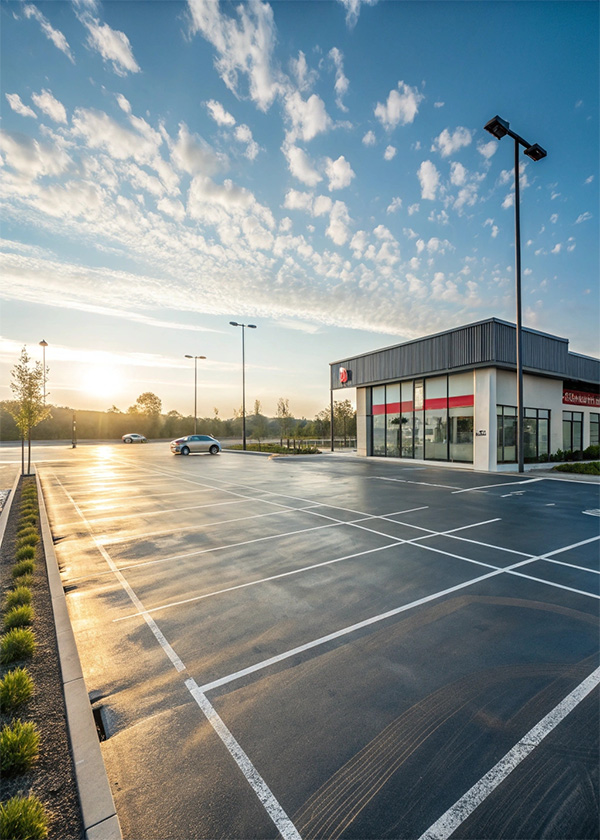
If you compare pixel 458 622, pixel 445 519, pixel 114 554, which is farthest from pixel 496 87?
pixel 114 554

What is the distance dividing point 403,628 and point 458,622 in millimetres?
650

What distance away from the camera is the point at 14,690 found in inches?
120

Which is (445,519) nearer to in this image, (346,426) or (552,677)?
(552,677)

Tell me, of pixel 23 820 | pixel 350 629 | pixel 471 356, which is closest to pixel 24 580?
pixel 23 820

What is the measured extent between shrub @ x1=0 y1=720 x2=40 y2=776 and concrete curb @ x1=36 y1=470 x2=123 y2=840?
232 millimetres

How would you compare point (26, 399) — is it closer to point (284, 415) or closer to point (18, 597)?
point (18, 597)

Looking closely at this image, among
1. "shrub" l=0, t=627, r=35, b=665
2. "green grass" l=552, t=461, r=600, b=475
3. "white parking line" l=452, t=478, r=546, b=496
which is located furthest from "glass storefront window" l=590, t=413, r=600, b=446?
"shrub" l=0, t=627, r=35, b=665

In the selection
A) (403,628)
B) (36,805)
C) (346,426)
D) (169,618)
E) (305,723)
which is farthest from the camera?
(346,426)

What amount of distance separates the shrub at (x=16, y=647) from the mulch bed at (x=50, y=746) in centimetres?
7

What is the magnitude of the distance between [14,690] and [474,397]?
21.0 meters

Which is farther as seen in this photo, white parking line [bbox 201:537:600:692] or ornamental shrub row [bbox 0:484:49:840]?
white parking line [bbox 201:537:600:692]

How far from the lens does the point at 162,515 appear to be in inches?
393

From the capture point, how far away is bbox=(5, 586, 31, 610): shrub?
4609 mm

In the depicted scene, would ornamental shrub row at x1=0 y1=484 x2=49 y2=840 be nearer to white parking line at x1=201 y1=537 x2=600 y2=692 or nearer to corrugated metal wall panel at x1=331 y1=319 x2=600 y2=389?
white parking line at x1=201 y1=537 x2=600 y2=692
